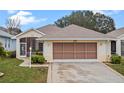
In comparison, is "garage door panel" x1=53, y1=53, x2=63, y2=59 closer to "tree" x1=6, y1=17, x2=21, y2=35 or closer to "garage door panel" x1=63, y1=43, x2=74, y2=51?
"garage door panel" x1=63, y1=43, x2=74, y2=51

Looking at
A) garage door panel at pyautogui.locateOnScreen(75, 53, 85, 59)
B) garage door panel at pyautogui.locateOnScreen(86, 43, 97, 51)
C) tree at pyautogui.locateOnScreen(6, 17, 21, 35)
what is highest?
tree at pyautogui.locateOnScreen(6, 17, 21, 35)

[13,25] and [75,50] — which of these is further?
[13,25]

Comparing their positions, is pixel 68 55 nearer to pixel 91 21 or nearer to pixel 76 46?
pixel 76 46

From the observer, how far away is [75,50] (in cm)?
2658

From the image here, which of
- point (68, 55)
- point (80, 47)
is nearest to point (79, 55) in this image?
point (80, 47)

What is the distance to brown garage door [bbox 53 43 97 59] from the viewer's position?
26.5 metres

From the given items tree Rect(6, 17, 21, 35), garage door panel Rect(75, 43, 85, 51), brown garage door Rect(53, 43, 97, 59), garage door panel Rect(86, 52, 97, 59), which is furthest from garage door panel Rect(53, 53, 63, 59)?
tree Rect(6, 17, 21, 35)

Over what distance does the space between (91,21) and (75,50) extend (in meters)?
32.8

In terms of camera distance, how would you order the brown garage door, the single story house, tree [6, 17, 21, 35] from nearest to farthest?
the single story house, the brown garage door, tree [6, 17, 21, 35]

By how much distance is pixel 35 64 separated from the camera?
23.5 meters

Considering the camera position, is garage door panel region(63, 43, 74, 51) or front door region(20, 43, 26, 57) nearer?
garage door panel region(63, 43, 74, 51)

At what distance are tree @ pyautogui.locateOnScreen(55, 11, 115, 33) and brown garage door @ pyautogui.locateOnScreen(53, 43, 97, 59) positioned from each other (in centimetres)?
3026

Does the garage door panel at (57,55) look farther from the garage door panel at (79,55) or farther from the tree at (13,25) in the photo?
the tree at (13,25)
